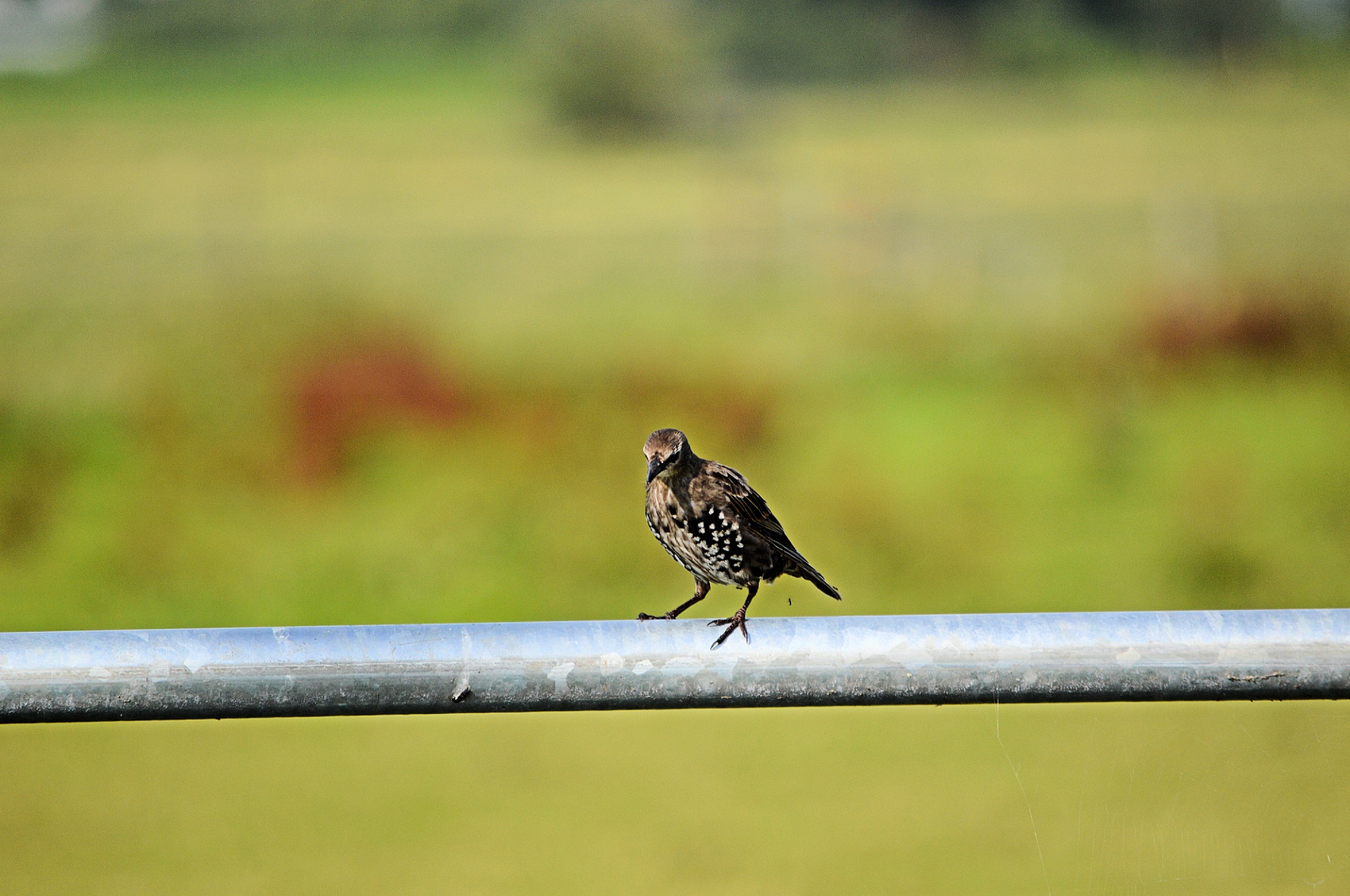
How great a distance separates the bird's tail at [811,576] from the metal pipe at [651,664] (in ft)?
3.45

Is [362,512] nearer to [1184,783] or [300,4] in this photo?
[1184,783]

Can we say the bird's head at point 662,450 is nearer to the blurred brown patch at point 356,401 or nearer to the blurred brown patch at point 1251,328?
the blurred brown patch at point 356,401

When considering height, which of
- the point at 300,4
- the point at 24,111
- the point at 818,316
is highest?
the point at 300,4

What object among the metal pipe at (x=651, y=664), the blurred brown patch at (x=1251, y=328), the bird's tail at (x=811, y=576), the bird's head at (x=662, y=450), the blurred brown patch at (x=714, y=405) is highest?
the metal pipe at (x=651, y=664)

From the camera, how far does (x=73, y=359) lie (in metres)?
14.3

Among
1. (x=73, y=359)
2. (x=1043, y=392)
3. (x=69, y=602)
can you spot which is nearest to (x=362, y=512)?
(x=69, y=602)

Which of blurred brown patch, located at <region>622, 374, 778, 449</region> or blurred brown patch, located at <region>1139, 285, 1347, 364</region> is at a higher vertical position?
blurred brown patch, located at <region>1139, 285, 1347, 364</region>

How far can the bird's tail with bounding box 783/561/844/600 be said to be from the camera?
2.36m

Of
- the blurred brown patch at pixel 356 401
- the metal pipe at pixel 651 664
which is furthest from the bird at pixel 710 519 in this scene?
the blurred brown patch at pixel 356 401

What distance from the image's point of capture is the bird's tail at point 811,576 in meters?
2.36

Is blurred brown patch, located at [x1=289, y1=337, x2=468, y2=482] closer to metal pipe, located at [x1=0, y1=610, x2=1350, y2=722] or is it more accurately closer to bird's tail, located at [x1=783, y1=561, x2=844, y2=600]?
bird's tail, located at [x1=783, y1=561, x2=844, y2=600]

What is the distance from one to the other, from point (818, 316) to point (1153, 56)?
1238 centimetres

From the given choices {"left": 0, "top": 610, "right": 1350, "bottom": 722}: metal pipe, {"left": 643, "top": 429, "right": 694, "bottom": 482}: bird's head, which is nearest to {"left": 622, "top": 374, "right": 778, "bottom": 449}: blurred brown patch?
{"left": 643, "top": 429, "right": 694, "bottom": 482}: bird's head

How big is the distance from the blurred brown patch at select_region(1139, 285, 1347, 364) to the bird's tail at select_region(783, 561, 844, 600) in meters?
11.9
